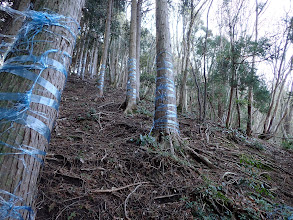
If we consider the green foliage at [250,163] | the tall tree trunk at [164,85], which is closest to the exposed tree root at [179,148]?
the tall tree trunk at [164,85]

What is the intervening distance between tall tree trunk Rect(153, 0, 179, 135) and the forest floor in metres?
0.44

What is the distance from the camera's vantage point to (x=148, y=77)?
37.0 feet

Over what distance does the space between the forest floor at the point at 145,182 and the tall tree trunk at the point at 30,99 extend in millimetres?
787

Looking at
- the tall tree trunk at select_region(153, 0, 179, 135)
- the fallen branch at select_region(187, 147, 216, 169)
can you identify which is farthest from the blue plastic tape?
the fallen branch at select_region(187, 147, 216, 169)

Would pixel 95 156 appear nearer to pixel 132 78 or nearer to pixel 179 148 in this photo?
pixel 179 148

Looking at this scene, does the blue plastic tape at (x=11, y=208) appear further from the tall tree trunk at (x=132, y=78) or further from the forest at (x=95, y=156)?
the tall tree trunk at (x=132, y=78)

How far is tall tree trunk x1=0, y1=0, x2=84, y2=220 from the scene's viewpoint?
40.9 inches

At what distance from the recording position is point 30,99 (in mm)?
1178

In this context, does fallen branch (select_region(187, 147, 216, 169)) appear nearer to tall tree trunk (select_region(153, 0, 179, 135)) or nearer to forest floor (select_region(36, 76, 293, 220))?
forest floor (select_region(36, 76, 293, 220))

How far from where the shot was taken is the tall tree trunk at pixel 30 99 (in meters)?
1.04

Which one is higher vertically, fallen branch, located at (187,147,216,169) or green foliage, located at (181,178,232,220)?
fallen branch, located at (187,147,216,169)

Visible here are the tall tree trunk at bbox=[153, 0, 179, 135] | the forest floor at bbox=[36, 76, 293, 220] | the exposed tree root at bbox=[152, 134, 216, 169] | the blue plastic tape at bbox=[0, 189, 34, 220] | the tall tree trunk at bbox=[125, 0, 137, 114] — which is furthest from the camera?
the tall tree trunk at bbox=[125, 0, 137, 114]

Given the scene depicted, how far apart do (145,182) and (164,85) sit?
200 cm

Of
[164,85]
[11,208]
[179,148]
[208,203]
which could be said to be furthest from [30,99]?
[164,85]
